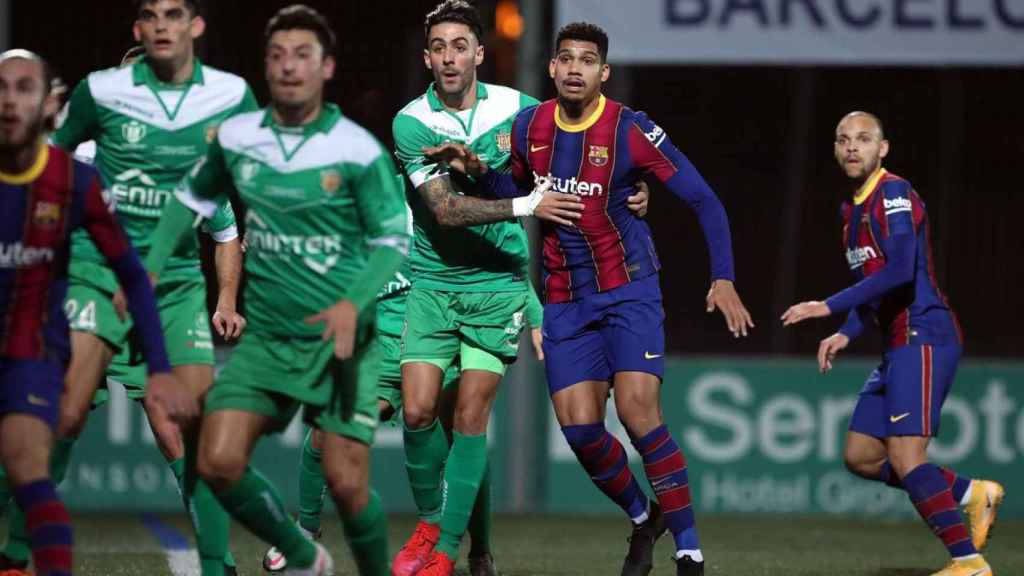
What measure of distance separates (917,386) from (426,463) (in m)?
2.01

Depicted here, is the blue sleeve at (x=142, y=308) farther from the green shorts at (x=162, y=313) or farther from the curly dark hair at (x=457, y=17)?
the curly dark hair at (x=457, y=17)

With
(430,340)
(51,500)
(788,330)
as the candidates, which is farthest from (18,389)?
(788,330)

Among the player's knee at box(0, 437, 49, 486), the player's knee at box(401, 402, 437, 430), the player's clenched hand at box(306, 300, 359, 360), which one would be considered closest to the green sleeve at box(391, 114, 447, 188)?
the player's knee at box(401, 402, 437, 430)

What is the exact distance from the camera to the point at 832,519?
10867 mm

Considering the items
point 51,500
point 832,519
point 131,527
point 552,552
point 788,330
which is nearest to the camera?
point 51,500

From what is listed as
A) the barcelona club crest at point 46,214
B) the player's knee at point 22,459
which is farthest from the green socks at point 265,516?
the barcelona club crest at point 46,214

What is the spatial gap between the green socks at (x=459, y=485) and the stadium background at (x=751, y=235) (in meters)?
4.15

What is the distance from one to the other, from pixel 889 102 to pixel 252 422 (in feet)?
26.5

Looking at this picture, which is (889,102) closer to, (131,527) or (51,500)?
(131,527)

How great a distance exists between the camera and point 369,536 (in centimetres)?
→ 548

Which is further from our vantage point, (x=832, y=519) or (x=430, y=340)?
(x=832, y=519)

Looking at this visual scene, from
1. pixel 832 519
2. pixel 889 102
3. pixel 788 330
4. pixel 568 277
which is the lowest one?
pixel 832 519

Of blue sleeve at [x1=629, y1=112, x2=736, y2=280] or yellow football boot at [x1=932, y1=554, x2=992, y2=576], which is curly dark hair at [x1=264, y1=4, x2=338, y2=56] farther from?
yellow football boot at [x1=932, y1=554, x2=992, y2=576]

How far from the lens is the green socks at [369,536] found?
5.47 metres
